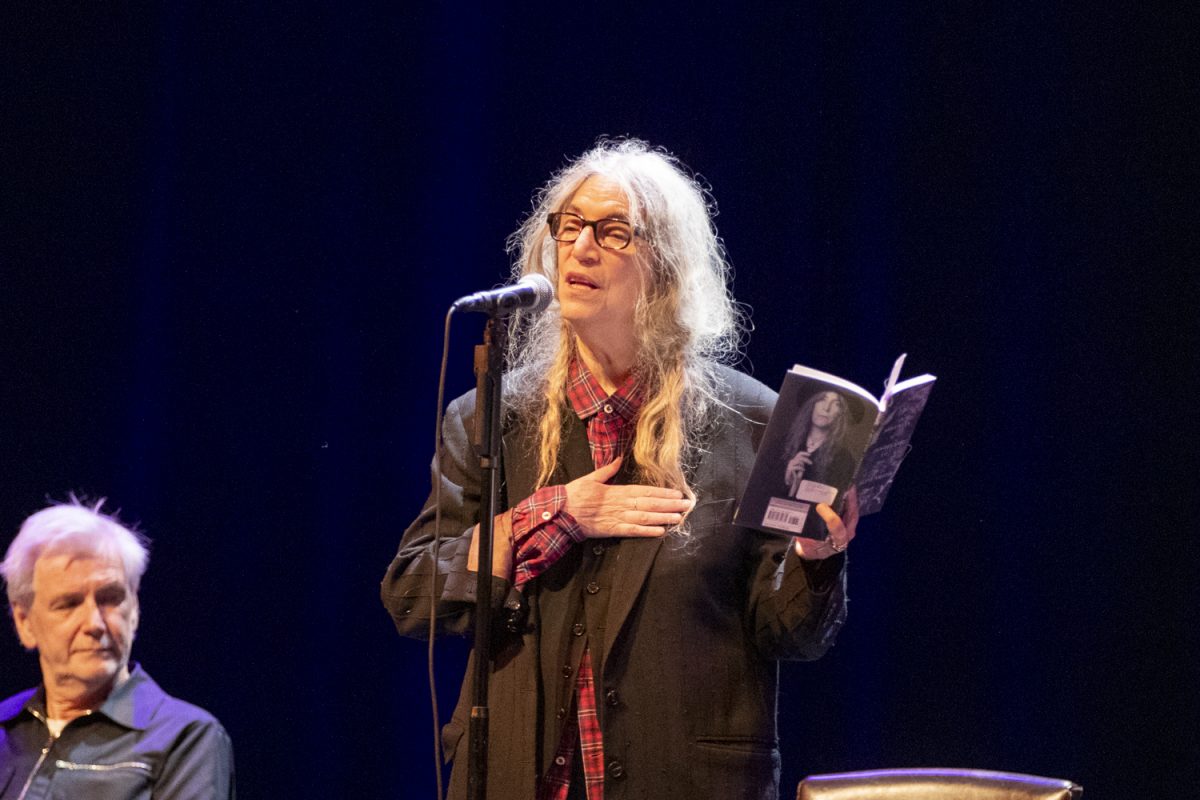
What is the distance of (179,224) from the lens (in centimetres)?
382

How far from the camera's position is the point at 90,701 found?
2941 millimetres

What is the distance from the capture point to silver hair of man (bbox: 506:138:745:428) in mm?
2553

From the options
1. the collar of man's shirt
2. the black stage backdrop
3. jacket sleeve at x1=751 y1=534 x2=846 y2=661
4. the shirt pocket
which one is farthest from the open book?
the shirt pocket

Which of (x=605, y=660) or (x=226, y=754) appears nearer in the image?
(x=605, y=660)

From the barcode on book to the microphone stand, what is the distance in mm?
415

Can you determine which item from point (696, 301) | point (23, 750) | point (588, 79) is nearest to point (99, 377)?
point (23, 750)

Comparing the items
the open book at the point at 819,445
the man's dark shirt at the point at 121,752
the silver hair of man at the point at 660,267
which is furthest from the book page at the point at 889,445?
the man's dark shirt at the point at 121,752

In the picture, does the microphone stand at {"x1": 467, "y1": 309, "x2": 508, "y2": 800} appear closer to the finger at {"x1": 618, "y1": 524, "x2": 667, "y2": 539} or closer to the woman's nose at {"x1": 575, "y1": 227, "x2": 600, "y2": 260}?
the finger at {"x1": 618, "y1": 524, "x2": 667, "y2": 539}

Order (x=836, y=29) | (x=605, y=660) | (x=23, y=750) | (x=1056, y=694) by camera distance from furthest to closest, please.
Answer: (x=836, y=29) → (x=1056, y=694) → (x=23, y=750) → (x=605, y=660)

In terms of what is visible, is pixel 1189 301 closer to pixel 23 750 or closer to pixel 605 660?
pixel 605 660

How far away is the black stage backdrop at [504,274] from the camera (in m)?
3.31

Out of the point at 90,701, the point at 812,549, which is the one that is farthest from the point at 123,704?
the point at 812,549

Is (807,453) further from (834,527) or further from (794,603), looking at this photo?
(794,603)

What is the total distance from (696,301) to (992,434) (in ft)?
3.71
